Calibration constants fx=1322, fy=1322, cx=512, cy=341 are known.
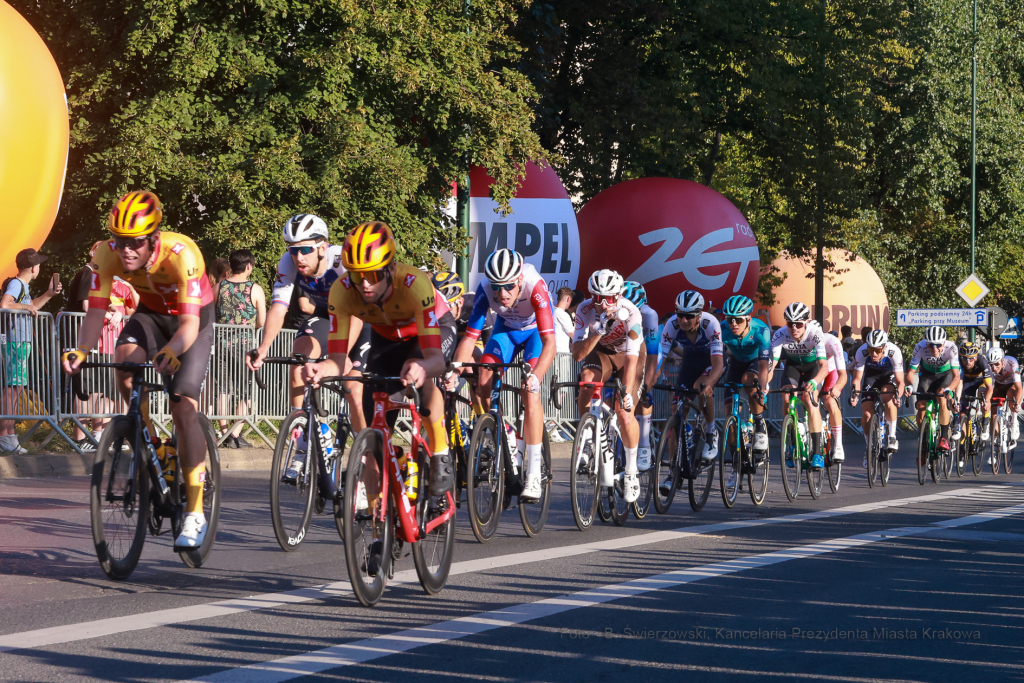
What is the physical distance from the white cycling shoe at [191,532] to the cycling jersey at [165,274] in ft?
3.61

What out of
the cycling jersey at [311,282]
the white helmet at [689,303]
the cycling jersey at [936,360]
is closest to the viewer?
the cycling jersey at [311,282]

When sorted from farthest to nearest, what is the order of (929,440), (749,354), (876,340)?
(929,440)
(876,340)
(749,354)

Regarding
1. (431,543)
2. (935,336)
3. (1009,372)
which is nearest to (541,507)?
(431,543)

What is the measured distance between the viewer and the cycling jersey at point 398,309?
688 centimetres

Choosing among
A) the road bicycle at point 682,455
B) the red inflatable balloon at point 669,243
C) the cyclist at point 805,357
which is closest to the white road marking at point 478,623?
the road bicycle at point 682,455

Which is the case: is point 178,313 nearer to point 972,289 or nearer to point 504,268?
point 504,268

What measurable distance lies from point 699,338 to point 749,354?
1046mm

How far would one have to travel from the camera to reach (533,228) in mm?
21750

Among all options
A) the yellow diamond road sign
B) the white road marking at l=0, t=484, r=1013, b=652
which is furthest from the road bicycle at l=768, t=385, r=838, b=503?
the yellow diamond road sign

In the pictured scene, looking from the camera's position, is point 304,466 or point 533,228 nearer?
point 304,466

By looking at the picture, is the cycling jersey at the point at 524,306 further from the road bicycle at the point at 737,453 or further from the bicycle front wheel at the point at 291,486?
the road bicycle at the point at 737,453

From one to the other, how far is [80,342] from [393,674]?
2785 mm

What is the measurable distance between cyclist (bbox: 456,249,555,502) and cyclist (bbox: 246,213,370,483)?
2.56ft

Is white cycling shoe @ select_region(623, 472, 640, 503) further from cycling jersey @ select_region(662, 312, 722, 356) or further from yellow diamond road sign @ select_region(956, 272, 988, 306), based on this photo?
yellow diamond road sign @ select_region(956, 272, 988, 306)
